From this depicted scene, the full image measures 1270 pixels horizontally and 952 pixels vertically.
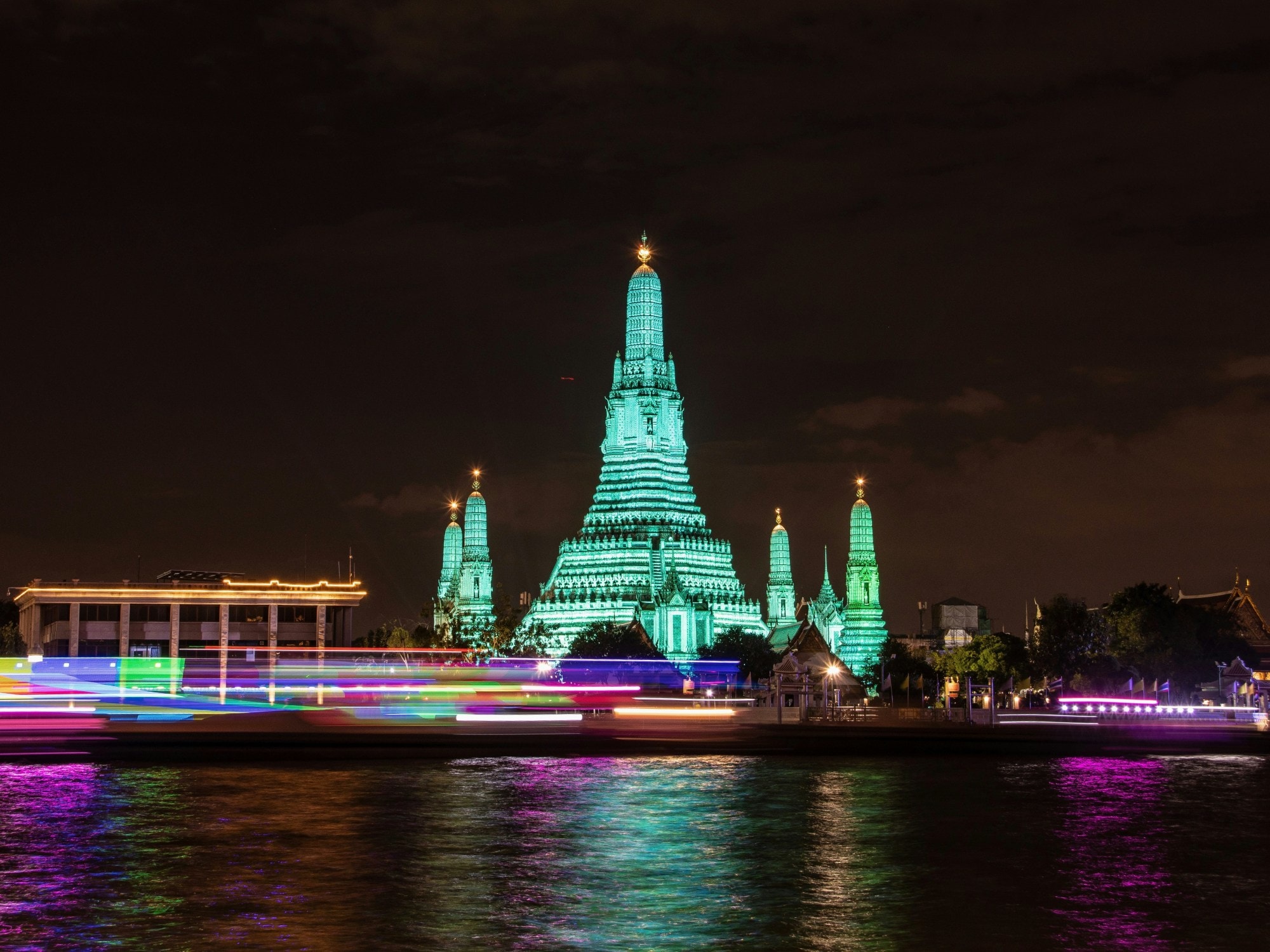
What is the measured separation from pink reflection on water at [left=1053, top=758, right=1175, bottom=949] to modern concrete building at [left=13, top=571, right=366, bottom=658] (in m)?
99.0

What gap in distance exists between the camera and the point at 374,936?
2169cm

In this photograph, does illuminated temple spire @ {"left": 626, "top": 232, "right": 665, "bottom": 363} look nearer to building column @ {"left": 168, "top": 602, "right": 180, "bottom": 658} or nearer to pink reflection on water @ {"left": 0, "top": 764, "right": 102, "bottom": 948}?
building column @ {"left": 168, "top": 602, "right": 180, "bottom": 658}

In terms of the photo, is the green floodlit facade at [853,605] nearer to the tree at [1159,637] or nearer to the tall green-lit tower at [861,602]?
the tall green-lit tower at [861,602]

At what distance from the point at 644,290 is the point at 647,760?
298 ft

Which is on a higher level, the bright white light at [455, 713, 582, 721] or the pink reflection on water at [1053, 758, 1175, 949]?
the bright white light at [455, 713, 582, 721]

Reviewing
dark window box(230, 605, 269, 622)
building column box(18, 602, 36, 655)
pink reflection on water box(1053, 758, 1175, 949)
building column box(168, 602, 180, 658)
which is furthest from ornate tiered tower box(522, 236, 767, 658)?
Result: pink reflection on water box(1053, 758, 1175, 949)

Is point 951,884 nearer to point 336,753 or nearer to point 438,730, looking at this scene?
point 336,753

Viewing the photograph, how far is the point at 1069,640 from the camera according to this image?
3848 inches

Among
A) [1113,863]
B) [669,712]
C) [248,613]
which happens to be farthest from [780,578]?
[1113,863]

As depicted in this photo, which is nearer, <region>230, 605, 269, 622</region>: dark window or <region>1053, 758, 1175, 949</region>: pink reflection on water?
<region>1053, 758, 1175, 949</region>: pink reflection on water

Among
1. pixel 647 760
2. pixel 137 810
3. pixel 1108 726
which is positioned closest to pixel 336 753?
pixel 647 760

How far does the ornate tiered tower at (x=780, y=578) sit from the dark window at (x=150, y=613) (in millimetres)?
55060

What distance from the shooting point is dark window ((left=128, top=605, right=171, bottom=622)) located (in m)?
133

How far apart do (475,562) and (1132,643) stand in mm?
66034
